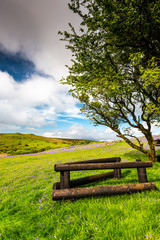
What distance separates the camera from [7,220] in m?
4.35

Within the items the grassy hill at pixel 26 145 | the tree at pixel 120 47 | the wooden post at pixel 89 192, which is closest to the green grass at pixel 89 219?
the wooden post at pixel 89 192

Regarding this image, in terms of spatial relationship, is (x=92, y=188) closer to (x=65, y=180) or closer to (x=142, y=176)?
(x=65, y=180)

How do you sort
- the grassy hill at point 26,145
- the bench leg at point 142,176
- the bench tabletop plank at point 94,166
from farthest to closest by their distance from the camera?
1. the grassy hill at point 26,145
2. the bench leg at point 142,176
3. the bench tabletop plank at point 94,166

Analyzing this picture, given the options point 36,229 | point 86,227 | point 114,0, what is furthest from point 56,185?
point 114,0

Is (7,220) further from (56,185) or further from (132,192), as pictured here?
(132,192)

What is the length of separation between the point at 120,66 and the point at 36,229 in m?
12.2

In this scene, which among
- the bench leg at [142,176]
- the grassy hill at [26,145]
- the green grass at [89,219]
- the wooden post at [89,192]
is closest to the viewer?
the green grass at [89,219]

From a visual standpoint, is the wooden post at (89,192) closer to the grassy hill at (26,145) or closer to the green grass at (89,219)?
the green grass at (89,219)

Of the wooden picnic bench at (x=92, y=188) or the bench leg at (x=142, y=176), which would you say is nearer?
the wooden picnic bench at (x=92, y=188)

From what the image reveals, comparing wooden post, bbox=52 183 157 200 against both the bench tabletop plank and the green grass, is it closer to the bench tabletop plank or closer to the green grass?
the green grass

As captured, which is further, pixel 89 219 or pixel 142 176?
pixel 142 176

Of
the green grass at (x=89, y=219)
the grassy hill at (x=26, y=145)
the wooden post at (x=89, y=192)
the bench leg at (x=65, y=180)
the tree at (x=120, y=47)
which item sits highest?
the tree at (x=120, y=47)

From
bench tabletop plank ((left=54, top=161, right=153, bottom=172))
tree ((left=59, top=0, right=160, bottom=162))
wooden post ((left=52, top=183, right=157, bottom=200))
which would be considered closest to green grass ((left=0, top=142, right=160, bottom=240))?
wooden post ((left=52, top=183, right=157, bottom=200))

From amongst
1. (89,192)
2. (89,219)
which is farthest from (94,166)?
(89,219)
